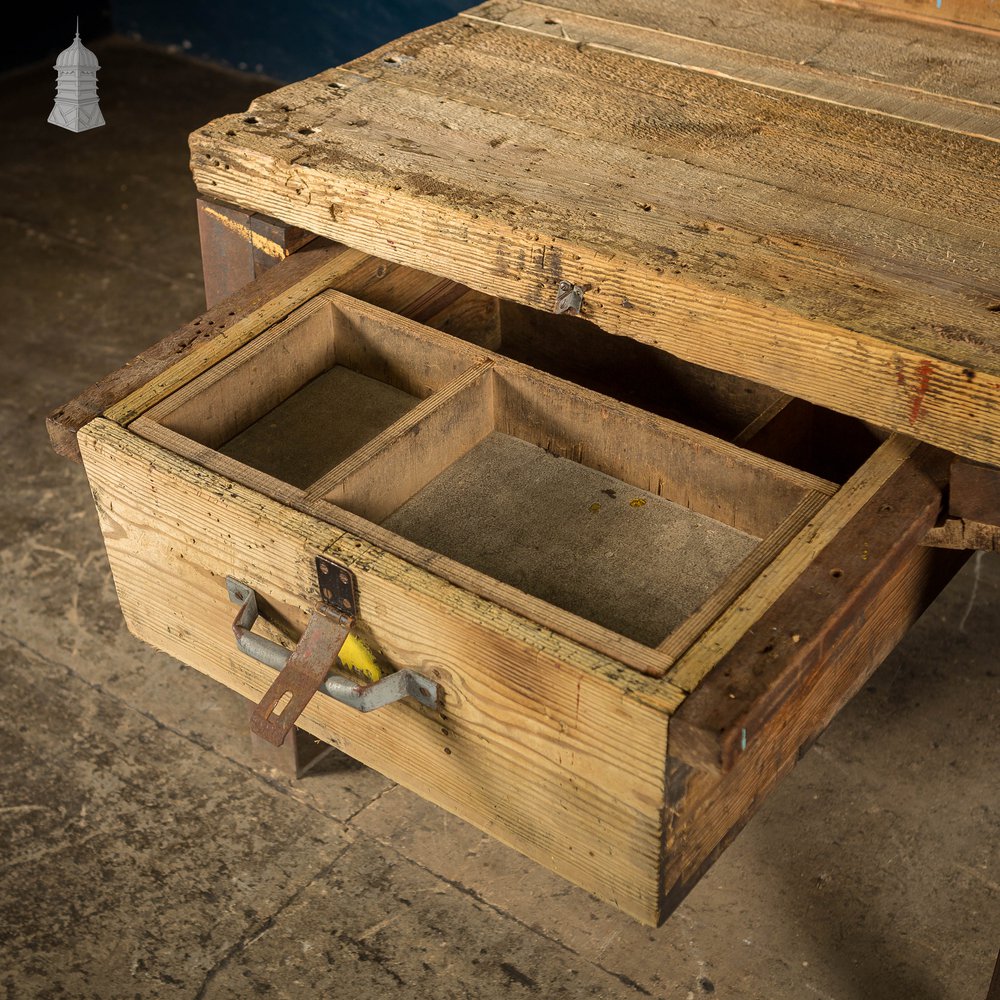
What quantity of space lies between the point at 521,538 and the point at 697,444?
0.20 m

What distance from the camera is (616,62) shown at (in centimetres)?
176

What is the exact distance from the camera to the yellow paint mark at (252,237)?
1.62 meters

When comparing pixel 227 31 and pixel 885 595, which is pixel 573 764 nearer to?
pixel 885 595

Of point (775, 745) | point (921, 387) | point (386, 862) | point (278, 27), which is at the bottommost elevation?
point (386, 862)

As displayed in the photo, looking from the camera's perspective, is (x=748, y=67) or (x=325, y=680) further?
(x=748, y=67)

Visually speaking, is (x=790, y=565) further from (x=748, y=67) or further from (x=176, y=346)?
(x=748, y=67)

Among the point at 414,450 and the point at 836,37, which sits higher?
the point at 836,37

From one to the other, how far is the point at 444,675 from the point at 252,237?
2.10ft

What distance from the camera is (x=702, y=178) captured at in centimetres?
148

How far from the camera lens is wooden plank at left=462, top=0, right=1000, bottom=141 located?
1632 mm

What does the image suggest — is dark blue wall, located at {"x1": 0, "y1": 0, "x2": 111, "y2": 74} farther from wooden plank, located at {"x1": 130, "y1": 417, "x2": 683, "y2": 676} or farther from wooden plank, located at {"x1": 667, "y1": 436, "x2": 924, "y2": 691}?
wooden plank, located at {"x1": 667, "y1": 436, "x2": 924, "y2": 691}

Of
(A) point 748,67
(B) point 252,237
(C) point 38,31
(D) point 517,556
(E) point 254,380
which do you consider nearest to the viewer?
(D) point 517,556

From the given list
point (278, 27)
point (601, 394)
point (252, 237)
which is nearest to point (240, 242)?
point (252, 237)

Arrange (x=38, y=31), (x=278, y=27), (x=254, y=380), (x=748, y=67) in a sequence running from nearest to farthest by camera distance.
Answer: (x=254, y=380), (x=748, y=67), (x=278, y=27), (x=38, y=31)
